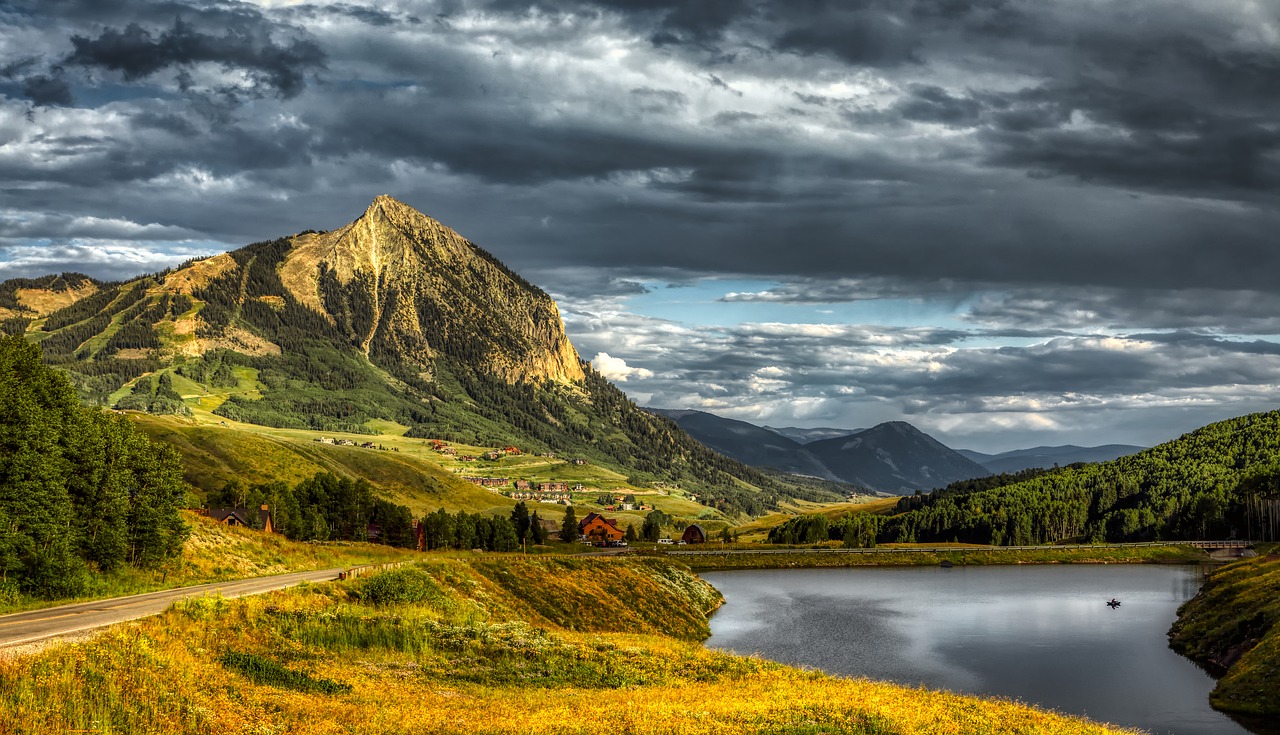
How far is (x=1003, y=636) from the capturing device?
324ft

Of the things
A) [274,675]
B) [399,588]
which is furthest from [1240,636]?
[274,675]

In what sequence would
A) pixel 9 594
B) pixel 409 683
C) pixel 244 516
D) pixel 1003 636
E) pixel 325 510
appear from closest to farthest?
pixel 409 683 < pixel 9 594 < pixel 1003 636 < pixel 244 516 < pixel 325 510

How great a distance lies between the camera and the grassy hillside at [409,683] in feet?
89.6

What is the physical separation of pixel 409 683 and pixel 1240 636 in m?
77.6

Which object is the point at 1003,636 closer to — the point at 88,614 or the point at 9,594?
the point at 88,614

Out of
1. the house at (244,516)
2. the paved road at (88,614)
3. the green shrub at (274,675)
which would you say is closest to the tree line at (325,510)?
the house at (244,516)

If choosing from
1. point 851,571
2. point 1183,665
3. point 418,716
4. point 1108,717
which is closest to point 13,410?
point 418,716

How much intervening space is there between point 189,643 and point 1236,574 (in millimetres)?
119330

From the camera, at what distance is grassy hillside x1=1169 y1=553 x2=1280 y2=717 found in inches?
2522

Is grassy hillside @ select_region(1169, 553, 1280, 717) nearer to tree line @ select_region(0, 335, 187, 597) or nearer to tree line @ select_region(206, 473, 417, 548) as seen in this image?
tree line @ select_region(0, 335, 187, 597)

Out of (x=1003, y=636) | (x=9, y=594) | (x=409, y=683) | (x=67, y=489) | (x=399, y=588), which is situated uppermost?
(x=67, y=489)

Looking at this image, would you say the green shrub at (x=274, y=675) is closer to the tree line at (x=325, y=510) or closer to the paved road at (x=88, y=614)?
the paved road at (x=88, y=614)

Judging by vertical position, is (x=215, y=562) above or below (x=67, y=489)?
below

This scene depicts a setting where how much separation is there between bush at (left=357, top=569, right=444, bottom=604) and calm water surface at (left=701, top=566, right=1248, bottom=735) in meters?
32.8
